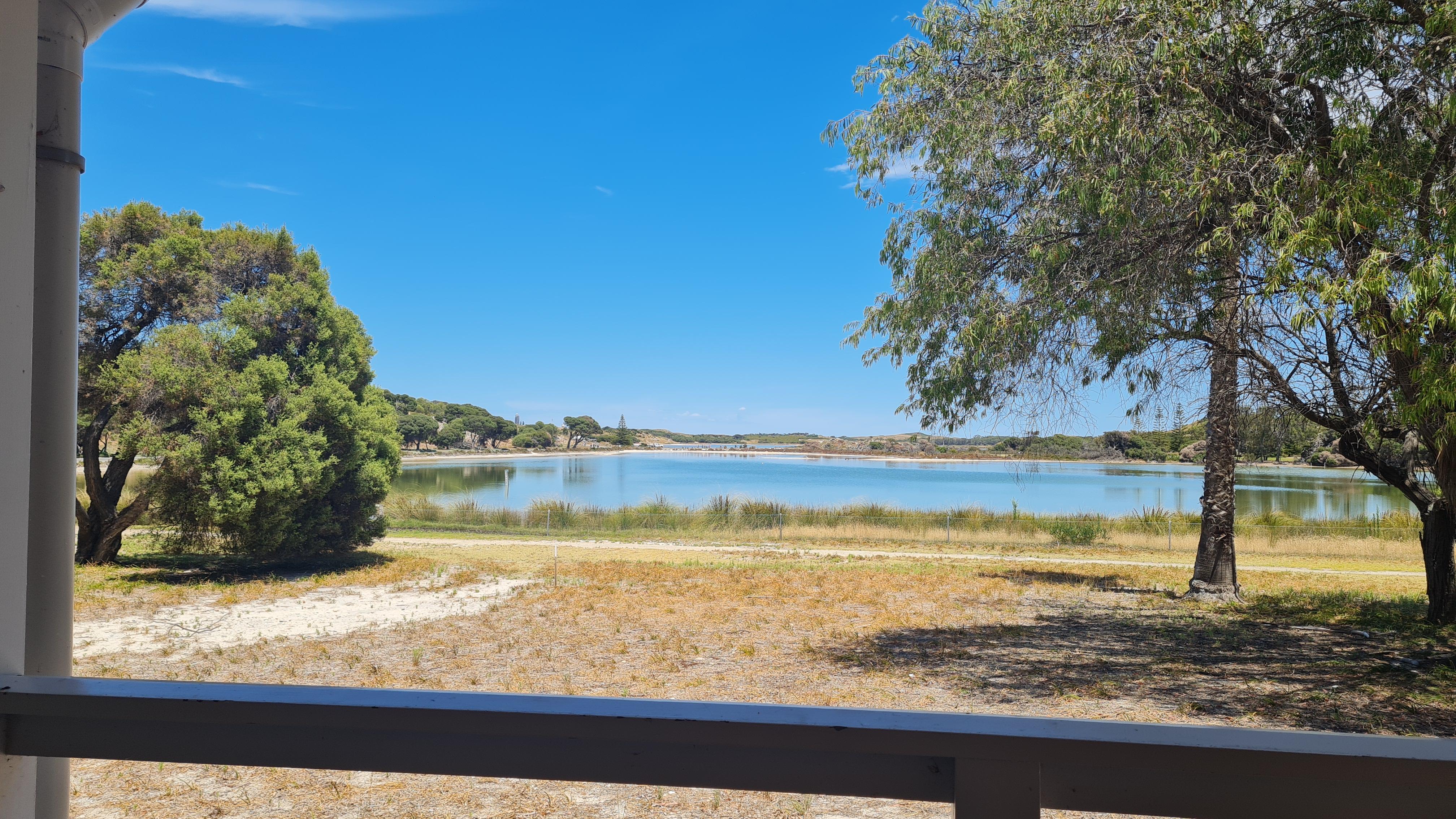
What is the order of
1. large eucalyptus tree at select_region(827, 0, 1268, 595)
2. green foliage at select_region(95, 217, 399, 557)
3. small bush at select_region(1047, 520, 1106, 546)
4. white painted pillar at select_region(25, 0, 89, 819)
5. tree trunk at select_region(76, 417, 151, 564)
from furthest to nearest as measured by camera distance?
small bush at select_region(1047, 520, 1106, 546) < tree trunk at select_region(76, 417, 151, 564) < green foliage at select_region(95, 217, 399, 557) < large eucalyptus tree at select_region(827, 0, 1268, 595) < white painted pillar at select_region(25, 0, 89, 819)

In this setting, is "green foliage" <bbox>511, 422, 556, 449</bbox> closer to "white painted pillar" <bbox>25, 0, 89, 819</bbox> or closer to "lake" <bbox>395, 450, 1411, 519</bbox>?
"lake" <bbox>395, 450, 1411, 519</bbox>

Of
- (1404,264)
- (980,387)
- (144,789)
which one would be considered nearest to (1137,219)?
(1404,264)

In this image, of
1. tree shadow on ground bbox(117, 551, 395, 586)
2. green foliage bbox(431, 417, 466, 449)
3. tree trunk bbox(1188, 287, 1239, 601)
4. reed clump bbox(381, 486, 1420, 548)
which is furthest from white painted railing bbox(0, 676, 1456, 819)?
green foliage bbox(431, 417, 466, 449)

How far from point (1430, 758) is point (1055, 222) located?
21.5 ft

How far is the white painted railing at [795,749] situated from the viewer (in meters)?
0.87

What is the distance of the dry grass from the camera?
14.4 feet

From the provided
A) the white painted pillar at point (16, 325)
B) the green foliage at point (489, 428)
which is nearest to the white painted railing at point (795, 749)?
the white painted pillar at point (16, 325)

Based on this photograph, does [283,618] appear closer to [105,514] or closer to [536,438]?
[105,514]

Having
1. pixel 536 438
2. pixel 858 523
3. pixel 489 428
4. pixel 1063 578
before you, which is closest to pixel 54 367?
pixel 1063 578

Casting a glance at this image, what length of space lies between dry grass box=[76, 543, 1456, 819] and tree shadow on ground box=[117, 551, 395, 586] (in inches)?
34.2

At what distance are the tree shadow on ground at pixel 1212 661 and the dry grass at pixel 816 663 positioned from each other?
0.10 ft

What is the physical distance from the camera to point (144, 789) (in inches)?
176

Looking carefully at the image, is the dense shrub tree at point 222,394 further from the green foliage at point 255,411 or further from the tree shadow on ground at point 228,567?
the tree shadow on ground at point 228,567

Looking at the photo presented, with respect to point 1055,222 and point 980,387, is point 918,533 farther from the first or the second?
point 1055,222
